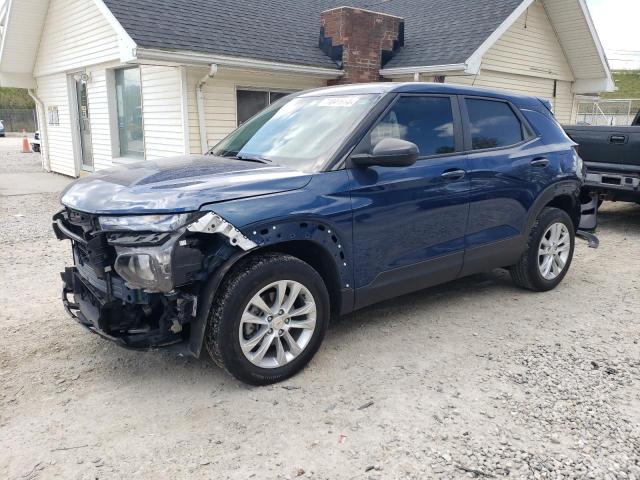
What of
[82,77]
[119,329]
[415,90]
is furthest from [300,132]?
[82,77]

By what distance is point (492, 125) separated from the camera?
469 cm

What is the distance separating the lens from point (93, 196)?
3.28 metres

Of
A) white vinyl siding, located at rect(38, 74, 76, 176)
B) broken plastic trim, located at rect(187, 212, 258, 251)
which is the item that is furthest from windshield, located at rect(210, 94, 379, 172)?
white vinyl siding, located at rect(38, 74, 76, 176)

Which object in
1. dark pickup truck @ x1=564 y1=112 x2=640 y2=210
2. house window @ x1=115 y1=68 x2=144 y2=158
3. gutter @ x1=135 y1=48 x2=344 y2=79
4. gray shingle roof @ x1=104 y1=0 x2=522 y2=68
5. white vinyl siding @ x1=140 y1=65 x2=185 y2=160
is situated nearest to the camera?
dark pickup truck @ x1=564 y1=112 x2=640 y2=210

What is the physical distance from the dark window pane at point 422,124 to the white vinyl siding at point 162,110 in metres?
6.63

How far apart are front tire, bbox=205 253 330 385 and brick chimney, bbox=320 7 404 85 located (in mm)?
9008

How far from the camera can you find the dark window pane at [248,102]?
1070 cm

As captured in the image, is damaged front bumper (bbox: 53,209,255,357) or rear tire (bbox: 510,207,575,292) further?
rear tire (bbox: 510,207,575,292)

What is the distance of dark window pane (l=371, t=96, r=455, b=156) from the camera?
400cm

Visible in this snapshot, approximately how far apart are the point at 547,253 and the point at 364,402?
288 cm

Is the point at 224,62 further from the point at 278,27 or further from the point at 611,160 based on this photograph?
the point at 611,160

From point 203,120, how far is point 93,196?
699cm

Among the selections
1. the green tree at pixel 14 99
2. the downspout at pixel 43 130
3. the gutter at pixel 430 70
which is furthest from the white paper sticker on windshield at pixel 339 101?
the green tree at pixel 14 99

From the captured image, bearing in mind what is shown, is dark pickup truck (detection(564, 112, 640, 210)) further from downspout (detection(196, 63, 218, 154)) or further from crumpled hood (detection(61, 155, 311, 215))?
downspout (detection(196, 63, 218, 154))
